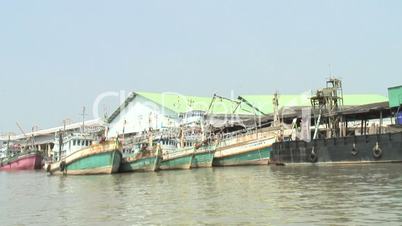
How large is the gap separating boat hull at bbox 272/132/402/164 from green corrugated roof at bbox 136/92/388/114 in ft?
115

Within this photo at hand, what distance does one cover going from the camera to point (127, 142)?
67.7 metres

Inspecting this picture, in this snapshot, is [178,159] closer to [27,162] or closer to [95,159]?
[95,159]

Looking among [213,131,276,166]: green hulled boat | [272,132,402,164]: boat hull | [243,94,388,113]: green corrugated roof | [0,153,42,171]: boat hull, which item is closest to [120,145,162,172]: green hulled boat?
[213,131,276,166]: green hulled boat

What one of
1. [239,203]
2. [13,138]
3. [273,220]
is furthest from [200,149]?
[13,138]

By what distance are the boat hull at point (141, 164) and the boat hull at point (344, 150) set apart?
1212 cm

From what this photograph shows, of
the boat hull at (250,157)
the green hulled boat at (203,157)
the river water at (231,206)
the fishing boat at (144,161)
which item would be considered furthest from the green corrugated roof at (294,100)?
the river water at (231,206)

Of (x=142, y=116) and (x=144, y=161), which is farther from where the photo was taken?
(x=142, y=116)

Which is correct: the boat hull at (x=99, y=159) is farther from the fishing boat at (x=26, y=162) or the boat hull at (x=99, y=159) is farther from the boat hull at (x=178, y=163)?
the fishing boat at (x=26, y=162)

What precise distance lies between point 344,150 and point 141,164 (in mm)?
20552

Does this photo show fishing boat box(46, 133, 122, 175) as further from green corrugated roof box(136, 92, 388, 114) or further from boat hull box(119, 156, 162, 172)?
green corrugated roof box(136, 92, 388, 114)

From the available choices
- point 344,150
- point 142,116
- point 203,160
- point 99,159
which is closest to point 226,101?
point 142,116

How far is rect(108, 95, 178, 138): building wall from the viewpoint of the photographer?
86794 millimetres

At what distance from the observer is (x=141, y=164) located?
53844mm

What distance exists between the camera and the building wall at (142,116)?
86794 mm
